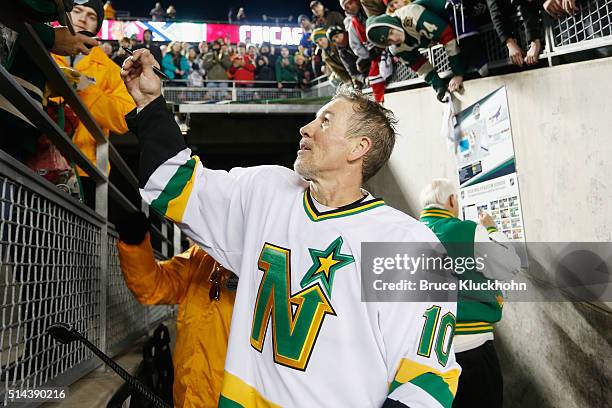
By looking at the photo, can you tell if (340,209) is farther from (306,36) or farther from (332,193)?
(306,36)

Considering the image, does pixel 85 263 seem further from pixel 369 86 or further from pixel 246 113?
pixel 246 113

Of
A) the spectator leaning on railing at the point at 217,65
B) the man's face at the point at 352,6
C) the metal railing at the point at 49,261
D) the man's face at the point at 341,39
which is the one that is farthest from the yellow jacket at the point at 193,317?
the spectator leaning on railing at the point at 217,65

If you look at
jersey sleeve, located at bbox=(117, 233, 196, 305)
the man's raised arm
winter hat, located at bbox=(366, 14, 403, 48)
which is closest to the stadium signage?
winter hat, located at bbox=(366, 14, 403, 48)

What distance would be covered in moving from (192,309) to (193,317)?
0.03m

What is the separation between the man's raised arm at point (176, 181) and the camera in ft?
4.68

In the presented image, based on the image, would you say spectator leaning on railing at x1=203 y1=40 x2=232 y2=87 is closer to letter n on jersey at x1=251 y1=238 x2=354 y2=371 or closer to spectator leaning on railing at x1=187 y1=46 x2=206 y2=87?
spectator leaning on railing at x1=187 y1=46 x2=206 y2=87

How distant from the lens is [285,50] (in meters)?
12.3

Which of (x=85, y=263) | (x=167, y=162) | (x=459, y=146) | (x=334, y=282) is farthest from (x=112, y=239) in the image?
(x=459, y=146)

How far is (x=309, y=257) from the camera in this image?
135 centimetres

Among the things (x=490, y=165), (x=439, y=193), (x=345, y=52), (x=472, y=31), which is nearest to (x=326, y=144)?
(x=439, y=193)

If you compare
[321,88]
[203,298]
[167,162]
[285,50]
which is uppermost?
[285,50]

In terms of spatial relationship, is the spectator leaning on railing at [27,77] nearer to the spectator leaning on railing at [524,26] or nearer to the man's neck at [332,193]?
the man's neck at [332,193]

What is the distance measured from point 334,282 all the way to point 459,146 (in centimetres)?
335

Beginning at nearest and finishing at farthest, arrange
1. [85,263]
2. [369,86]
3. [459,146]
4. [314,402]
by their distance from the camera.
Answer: [314,402]
[85,263]
[459,146]
[369,86]
